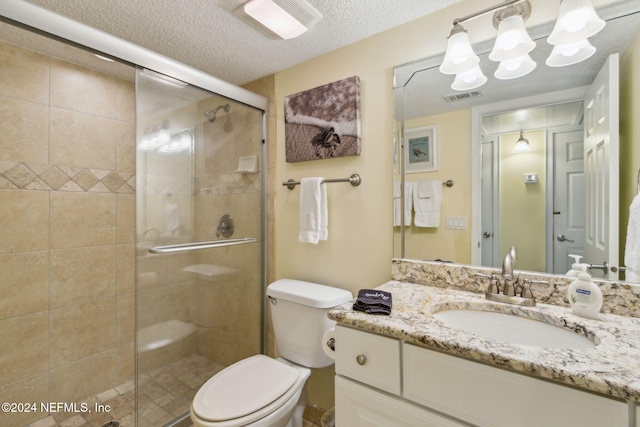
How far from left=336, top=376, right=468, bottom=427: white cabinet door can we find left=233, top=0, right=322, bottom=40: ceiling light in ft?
4.82

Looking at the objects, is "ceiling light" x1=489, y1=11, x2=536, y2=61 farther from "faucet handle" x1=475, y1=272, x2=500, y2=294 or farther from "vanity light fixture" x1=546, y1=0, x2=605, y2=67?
"faucet handle" x1=475, y1=272, x2=500, y2=294

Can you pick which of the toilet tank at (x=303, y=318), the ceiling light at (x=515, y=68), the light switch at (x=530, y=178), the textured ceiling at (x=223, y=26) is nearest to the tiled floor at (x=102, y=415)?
the toilet tank at (x=303, y=318)

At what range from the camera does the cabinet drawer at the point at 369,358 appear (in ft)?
2.80

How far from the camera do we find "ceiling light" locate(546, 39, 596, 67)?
991mm

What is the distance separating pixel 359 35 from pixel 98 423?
8.75 feet

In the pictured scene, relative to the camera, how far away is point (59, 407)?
173cm

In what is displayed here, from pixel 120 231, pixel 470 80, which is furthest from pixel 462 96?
pixel 120 231

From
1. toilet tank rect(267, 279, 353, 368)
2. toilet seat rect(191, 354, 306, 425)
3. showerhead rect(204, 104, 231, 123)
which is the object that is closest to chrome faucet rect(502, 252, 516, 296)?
toilet tank rect(267, 279, 353, 368)

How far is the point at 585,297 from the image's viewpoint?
0.90 metres

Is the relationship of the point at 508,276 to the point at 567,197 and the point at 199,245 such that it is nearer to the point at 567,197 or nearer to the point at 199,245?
the point at 567,197

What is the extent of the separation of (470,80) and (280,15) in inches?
34.9

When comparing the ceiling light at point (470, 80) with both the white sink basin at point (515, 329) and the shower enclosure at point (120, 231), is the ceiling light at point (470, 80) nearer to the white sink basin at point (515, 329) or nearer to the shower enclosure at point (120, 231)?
the white sink basin at point (515, 329)

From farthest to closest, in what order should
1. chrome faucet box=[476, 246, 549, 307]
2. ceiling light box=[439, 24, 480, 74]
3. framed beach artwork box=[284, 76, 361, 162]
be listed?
framed beach artwork box=[284, 76, 361, 162], ceiling light box=[439, 24, 480, 74], chrome faucet box=[476, 246, 549, 307]

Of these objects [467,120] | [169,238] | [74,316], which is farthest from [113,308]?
[467,120]
